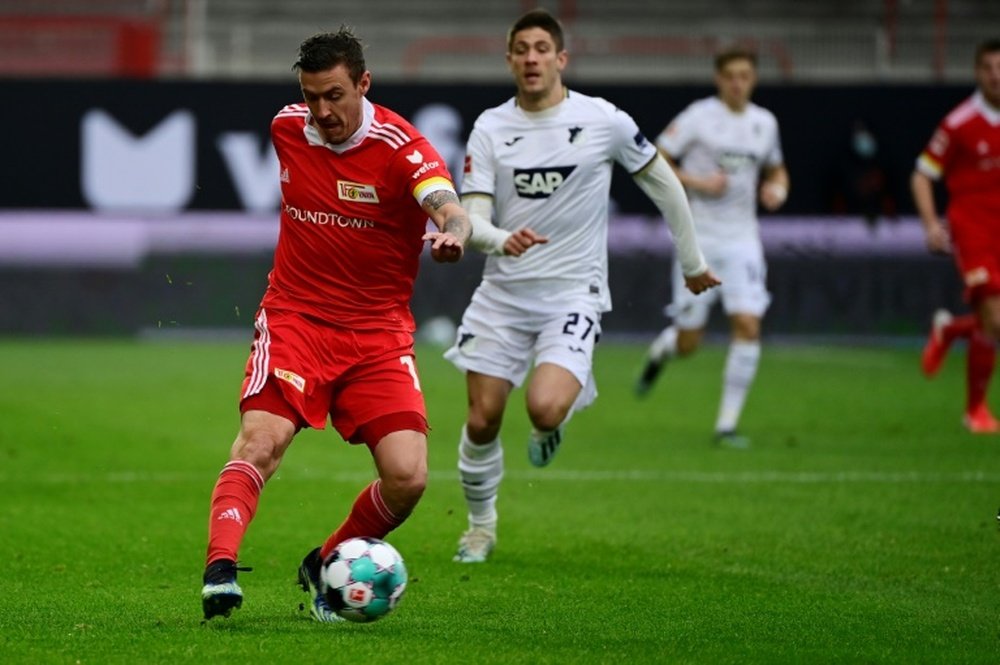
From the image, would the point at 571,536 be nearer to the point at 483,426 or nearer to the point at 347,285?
the point at 483,426

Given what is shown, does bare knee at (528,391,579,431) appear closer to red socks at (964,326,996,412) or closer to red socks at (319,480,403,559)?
red socks at (319,480,403,559)

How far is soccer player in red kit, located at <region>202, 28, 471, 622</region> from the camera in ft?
20.5

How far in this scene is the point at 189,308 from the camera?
843 inches

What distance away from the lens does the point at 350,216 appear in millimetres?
6496

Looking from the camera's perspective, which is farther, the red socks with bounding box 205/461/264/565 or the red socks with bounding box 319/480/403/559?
the red socks with bounding box 319/480/403/559

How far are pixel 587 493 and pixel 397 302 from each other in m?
3.84

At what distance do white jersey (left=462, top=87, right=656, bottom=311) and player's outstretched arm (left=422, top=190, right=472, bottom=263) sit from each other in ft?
6.23

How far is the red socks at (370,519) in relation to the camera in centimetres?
647

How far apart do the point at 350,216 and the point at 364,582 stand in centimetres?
139

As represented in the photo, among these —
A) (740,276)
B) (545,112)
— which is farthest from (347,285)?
(740,276)

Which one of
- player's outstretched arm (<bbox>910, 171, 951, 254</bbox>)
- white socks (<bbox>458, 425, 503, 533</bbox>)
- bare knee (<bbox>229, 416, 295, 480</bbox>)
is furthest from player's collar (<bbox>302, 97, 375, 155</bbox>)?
player's outstretched arm (<bbox>910, 171, 951, 254</bbox>)

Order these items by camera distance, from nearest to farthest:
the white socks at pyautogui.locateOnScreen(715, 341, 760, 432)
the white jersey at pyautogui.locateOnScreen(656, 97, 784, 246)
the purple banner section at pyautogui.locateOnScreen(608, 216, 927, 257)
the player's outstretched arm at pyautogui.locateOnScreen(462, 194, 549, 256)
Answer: the player's outstretched arm at pyautogui.locateOnScreen(462, 194, 549, 256)
the white socks at pyautogui.locateOnScreen(715, 341, 760, 432)
the white jersey at pyautogui.locateOnScreen(656, 97, 784, 246)
the purple banner section at pyautogui.locateOnScreen(608, 216, 927, 257)

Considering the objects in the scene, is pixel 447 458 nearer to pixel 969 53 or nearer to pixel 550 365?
pixel 550 365

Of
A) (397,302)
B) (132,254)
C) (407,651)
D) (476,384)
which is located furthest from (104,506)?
(132,254)
